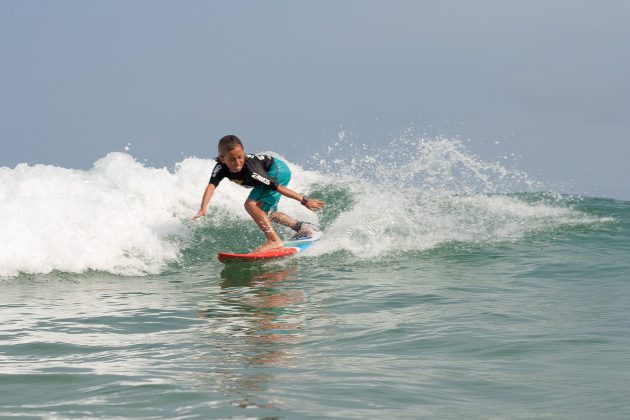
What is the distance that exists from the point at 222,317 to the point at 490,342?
2416 mm

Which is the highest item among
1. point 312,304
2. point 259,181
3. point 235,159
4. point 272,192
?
Answer: point 235,159

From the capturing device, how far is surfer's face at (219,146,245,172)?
9922 millimetres

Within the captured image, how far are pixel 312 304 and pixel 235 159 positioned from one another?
307 cm

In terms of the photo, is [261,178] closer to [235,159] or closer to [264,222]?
[235,159]

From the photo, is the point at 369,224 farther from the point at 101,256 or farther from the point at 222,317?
the point at 222,317

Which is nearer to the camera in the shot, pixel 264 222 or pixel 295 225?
pixel 264 222

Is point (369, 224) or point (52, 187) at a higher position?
point (52, 187)

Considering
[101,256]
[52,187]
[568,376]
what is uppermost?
[52,187]

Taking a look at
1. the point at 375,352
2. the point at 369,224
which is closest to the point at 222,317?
the point at 375,352

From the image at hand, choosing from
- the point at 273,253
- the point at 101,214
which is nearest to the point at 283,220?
the point at 273,253

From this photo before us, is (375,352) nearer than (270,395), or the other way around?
(270,395)

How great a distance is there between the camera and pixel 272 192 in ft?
35.3

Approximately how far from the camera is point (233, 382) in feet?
14.7

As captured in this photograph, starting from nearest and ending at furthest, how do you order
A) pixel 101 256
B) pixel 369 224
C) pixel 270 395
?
1. pixel 270 395
2. pixel 101 256
3. pixel 369 224
